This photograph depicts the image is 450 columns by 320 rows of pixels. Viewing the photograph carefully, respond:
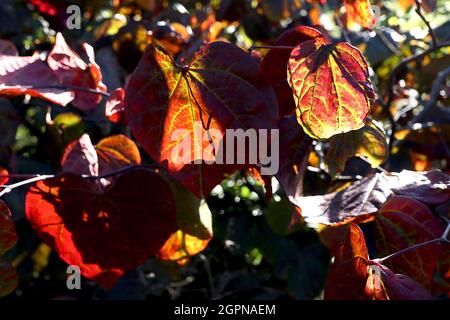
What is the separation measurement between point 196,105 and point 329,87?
6.7 inches

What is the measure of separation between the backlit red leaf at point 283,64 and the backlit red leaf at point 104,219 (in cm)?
21

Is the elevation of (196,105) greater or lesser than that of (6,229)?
greater

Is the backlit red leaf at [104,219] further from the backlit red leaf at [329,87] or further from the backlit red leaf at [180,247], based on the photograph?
the backlit red leaf at [329,87]

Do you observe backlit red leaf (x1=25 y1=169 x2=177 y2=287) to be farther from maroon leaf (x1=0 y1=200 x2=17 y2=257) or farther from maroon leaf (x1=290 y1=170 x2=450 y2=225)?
maroon leaf (x1=290 y1=170 x2=450 y2=225)

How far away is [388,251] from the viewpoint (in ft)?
2.99

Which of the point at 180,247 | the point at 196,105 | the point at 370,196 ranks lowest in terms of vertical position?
the point at 180,247

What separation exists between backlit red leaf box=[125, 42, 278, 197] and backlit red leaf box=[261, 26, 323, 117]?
3 centimetres

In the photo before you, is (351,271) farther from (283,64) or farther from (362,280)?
(283,64)

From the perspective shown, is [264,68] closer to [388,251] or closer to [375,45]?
[388,251]

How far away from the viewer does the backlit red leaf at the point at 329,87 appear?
2.55 ft

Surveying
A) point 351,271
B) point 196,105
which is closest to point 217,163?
point 196,105

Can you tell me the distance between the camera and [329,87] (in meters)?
0.80
